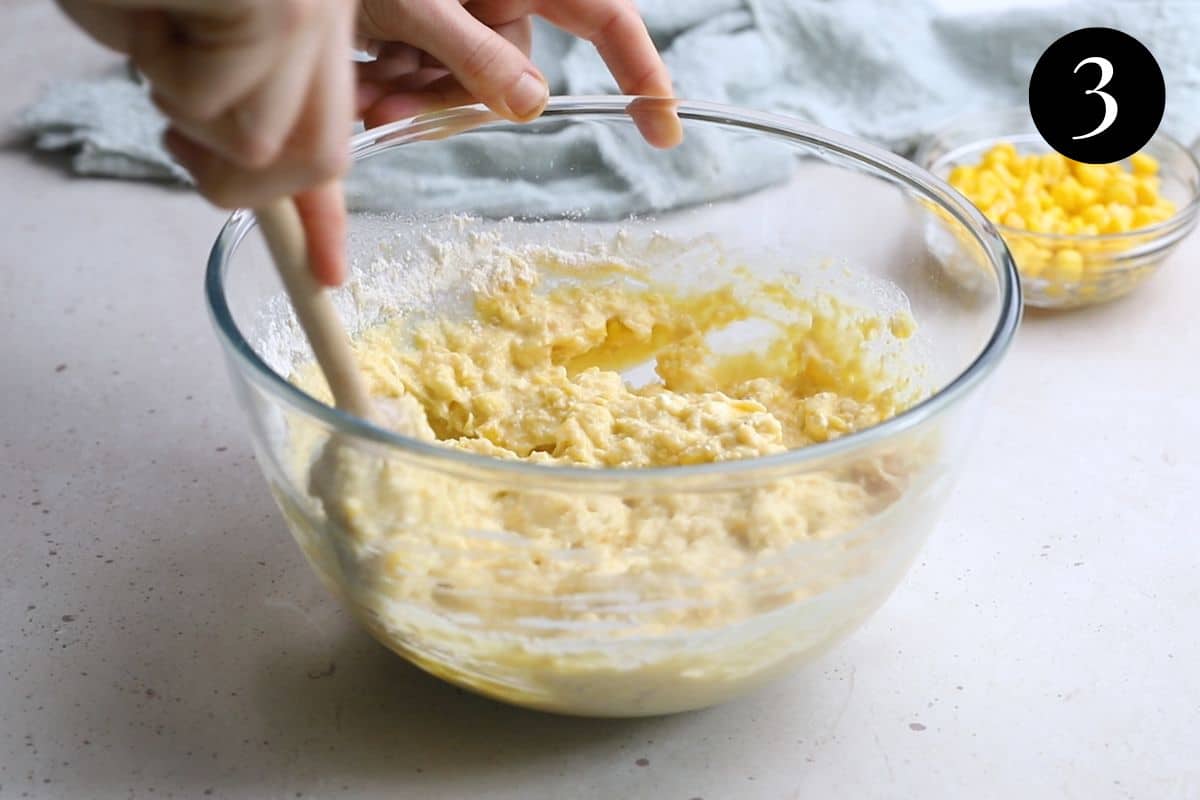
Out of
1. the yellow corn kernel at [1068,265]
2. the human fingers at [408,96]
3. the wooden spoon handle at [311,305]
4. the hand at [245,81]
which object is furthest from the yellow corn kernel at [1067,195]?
the hand at [245,81]

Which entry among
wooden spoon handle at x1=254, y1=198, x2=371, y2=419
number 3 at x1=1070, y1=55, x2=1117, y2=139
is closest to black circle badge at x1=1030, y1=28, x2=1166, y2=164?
number 3 at x1=1070, y1=55, x2=1117, y2=139

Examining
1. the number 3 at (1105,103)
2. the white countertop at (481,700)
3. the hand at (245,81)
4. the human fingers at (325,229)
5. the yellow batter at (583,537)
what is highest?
the hand at (245,81)

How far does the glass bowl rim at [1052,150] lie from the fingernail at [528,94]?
1.80 ft

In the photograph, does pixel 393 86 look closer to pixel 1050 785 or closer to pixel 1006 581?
pixel 1006 581

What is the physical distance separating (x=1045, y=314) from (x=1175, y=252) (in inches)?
9.5

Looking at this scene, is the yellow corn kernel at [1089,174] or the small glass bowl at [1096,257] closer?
the small glass bowl at [1096,257]

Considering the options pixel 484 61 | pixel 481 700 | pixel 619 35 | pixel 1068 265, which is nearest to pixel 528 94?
pixel 484 61

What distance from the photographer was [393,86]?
1.28 metres

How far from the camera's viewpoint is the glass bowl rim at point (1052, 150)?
139 cm

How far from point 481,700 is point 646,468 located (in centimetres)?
23

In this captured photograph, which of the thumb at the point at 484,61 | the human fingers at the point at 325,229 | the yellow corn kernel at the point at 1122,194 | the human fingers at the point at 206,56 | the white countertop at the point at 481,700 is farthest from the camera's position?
the yellow corn kernel at the point at 1122,194

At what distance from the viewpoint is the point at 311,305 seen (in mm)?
772

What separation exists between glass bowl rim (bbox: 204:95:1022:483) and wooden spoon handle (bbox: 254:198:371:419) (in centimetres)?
3

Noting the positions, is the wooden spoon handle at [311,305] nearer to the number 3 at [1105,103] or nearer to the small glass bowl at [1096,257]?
the small glass bowl at [1096,257]
